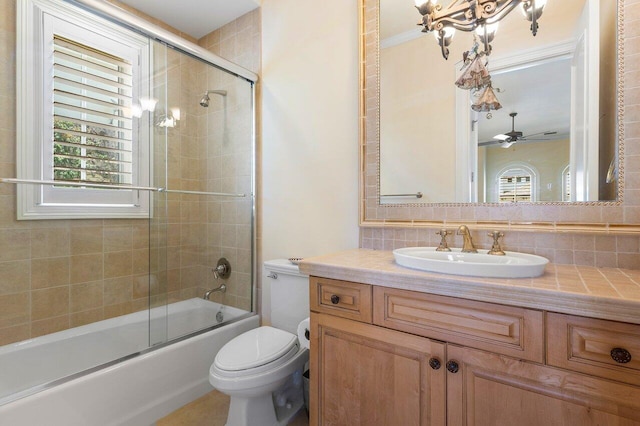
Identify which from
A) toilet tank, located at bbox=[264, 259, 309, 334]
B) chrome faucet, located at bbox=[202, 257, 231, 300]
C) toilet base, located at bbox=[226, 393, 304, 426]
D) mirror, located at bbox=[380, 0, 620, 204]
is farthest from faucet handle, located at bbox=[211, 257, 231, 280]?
mirror, located at bbox=[380, 0, 620, 204]

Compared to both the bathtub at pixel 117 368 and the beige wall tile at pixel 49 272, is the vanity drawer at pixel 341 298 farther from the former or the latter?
the beige wall tile at pixel 49 272

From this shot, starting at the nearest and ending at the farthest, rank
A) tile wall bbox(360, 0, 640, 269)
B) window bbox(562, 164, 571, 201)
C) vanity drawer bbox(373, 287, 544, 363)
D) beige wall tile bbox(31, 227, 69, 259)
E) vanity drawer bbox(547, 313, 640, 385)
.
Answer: vanity drawer bbox(547, 313, 640, 385) → vanity drawer bbox(373, 287, 544, 363) → tile wall bbox(360, 0, 640, 269) → window bbox(562, 164, 571, 201) → beige wall tile bbox(31, 227, 69, 259)

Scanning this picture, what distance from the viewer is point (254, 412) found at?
1384mm

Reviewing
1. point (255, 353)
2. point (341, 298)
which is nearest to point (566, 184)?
point (341, 298)

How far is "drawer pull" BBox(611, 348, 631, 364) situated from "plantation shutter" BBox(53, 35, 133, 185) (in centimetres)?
237

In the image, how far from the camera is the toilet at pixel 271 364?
128cm

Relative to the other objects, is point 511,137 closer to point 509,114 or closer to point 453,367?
point 509,114

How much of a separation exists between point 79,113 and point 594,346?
2467 mm

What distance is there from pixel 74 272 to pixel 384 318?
73.2 inches

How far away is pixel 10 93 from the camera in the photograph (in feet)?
5.11

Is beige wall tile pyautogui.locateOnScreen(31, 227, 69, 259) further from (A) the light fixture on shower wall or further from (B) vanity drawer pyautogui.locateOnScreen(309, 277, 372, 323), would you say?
(A) the light fixture on shower wall

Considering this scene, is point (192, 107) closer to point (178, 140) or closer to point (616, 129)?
point (178, 140)

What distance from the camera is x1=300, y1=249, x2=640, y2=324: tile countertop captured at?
0.71 m

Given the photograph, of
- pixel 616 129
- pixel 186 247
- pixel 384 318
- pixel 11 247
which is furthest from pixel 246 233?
pixel 616 129
